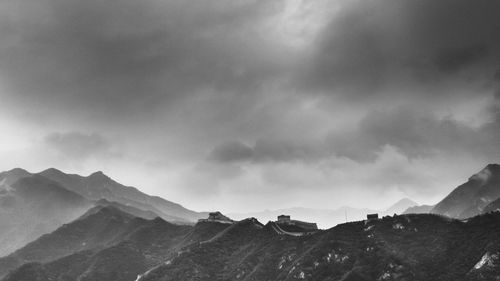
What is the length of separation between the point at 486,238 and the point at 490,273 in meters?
27.7

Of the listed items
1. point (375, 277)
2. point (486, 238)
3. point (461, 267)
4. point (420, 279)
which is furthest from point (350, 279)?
point (486, 238)

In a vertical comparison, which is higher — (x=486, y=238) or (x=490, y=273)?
(x=486, y=238)

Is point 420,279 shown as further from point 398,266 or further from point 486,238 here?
point 486,238

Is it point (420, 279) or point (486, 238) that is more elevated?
point (486, 238)

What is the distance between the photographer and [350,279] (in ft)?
654

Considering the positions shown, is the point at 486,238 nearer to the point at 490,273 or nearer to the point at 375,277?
the point at 490,273

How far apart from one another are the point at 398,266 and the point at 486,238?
39645 millimetres

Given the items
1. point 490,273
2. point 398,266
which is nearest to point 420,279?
point 398,266

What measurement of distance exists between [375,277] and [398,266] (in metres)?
11.2

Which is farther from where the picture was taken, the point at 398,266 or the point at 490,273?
the point at 398,266

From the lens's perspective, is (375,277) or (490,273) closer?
(490,273)

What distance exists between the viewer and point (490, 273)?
571 ft

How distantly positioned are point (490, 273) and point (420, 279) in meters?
27.3

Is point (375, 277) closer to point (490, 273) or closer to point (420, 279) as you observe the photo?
point (420, 279)
